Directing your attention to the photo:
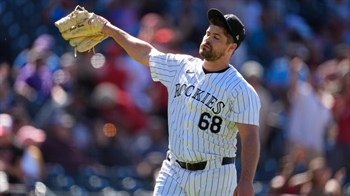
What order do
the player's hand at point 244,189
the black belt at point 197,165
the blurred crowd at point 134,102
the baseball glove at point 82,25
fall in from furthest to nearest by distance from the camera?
the blurred crowd at point 134,102 < the baseball glove at point 82,25 < the black belt at point 197,165 < the player's hand at point 244,189

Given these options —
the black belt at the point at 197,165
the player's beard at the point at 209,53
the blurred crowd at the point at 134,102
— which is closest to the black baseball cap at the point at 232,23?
the player's beard at the point at 209,53

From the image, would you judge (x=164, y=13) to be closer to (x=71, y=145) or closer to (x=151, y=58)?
(x=71, y=145)

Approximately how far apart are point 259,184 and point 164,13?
3667 millimetres

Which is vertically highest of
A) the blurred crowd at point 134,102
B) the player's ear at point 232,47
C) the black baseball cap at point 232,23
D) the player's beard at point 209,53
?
the black baseball cap at point 232,23

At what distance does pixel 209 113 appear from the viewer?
7000 millimetres

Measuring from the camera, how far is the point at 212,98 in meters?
7.00

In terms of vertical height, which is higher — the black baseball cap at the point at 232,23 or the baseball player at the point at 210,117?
the black baseball cap at the point at 232,23

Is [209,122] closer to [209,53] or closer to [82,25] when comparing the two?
[209,53]

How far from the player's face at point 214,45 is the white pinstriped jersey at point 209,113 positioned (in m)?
0.14

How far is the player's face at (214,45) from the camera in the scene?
7.00 m

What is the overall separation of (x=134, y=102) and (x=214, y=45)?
18.2 ft

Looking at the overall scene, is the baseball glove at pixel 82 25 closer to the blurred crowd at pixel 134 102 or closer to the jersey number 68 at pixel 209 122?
the jersey number 68 at pixel 209 122

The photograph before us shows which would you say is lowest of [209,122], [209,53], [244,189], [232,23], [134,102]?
[134,102]

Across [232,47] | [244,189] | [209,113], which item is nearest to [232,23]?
[232,47]
